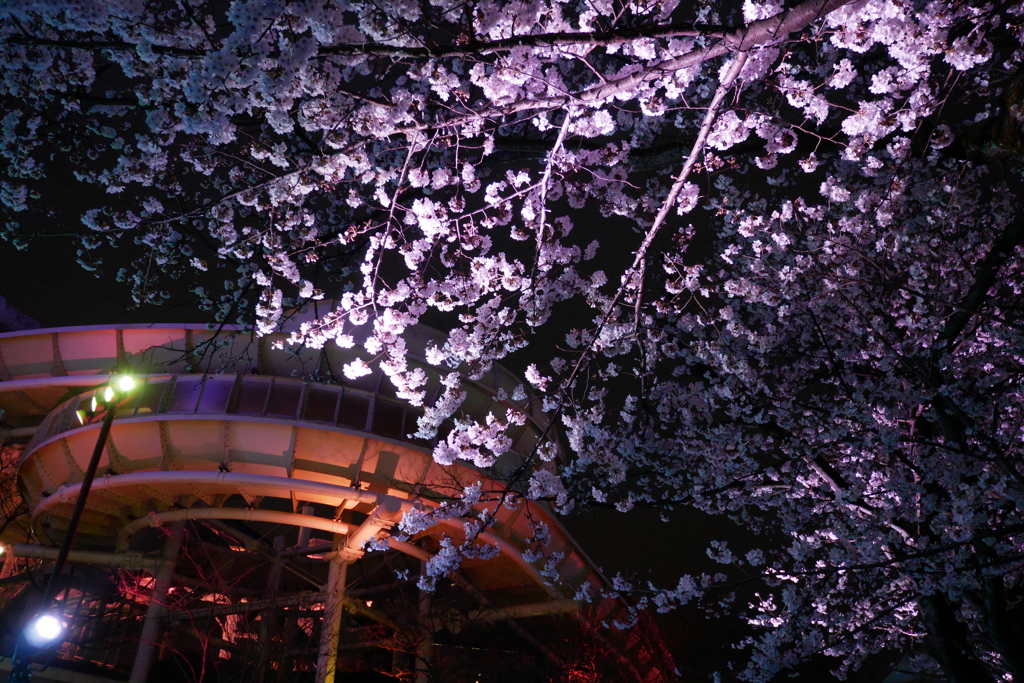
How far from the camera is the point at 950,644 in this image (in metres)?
7.58

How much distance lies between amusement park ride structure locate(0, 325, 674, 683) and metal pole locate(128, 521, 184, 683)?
0.17ft

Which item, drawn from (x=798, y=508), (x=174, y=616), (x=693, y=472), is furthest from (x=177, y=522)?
(x=798, y=508)

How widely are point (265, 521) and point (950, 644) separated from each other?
17.9 metres

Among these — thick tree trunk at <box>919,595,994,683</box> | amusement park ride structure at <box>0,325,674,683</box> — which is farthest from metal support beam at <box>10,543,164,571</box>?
thick tree trunk at <box>919,595,994,683</box>

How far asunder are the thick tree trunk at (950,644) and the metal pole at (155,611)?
17551 millimetres

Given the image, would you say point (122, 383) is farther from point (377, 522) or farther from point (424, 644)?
point (424, 644)

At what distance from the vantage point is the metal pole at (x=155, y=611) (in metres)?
16.1

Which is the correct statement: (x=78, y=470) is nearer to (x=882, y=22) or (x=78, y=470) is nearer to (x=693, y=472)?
(x=693, y=472)

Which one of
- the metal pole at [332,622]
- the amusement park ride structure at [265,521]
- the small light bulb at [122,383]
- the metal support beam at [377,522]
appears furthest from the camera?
the metal pole at [332,622]

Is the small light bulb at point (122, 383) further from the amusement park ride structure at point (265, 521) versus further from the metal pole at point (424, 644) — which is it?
the metal pole at point (424, 644)

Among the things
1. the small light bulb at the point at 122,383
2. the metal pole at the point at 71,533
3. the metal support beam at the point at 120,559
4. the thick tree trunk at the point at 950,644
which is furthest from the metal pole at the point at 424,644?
Answer: the thick tree trunk at the point at 950,644

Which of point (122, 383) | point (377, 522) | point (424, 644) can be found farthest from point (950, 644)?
point (424, 644)

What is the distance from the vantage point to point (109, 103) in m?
5.93

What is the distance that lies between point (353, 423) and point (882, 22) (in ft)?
44.0
